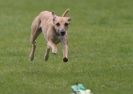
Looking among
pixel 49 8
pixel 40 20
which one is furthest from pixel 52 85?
pixel 49 8

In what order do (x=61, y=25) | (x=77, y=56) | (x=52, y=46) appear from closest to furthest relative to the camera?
(x=61, y=25) < (x=52, y=46) < (x=77, y=56)

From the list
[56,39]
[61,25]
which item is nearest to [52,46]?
[56,39]

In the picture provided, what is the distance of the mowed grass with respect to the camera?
12297 mm

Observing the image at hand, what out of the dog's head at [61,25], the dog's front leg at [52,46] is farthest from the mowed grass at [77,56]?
the dog's head at [61,25]

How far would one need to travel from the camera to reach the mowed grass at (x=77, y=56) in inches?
484

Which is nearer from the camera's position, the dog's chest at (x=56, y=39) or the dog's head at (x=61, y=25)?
the dog's head at (x=61, y=25)

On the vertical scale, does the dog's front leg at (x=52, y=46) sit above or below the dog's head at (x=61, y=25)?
below

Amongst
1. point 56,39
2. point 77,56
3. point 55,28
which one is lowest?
point 77,56

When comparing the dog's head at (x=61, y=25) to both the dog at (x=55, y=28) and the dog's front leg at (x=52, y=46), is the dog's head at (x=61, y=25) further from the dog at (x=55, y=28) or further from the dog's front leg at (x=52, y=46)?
the dog's front leg at (x=52, y=46)

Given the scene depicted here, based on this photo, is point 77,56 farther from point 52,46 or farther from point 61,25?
point 61,25

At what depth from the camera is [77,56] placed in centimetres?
1648

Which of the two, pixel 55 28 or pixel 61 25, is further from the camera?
pixel 55 28

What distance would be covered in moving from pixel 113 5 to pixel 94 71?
58.0ft

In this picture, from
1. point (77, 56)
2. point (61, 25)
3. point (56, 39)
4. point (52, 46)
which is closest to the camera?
point (61, 25)
